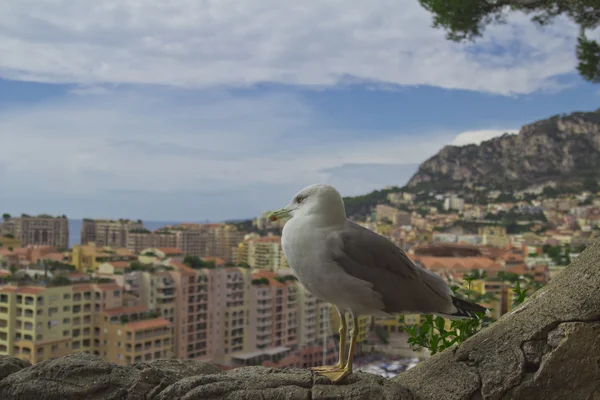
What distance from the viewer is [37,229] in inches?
896

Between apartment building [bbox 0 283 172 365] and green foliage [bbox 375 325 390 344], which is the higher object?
apartment building [bbox 0 283 172 365]

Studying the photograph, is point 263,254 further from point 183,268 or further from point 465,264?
point 465,264

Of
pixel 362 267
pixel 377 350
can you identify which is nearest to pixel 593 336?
pixel 362 267

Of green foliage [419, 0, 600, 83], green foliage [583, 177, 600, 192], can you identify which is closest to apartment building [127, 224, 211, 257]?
green foliage [583, 177, 600, 192]

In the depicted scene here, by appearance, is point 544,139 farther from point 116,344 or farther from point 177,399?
point 177,399

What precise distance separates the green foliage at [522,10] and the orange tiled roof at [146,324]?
34.6 feet

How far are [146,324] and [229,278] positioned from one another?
4.79 metres

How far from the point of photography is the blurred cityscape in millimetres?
12367

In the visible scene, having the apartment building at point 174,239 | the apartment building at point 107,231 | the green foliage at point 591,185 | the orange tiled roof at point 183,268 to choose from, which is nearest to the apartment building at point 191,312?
the orange tiled roof at point 183,268

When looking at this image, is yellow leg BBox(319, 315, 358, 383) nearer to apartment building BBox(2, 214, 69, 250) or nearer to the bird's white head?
the bird's white head

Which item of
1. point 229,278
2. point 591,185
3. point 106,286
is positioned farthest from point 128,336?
point 591,185

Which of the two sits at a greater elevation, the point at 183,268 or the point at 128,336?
the point at 183,268

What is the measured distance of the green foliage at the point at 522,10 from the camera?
317 cm

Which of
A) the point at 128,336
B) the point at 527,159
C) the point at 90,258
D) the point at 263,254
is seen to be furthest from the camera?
the point at 527,159
